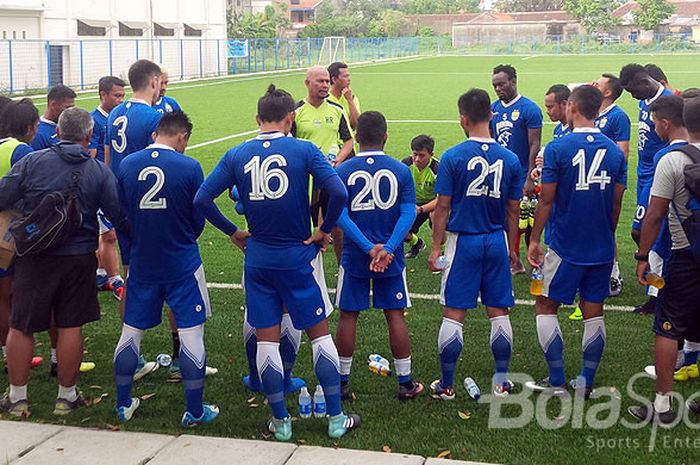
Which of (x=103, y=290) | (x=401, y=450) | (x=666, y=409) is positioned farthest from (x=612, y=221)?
(x=103, y=290)

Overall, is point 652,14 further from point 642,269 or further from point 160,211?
point 160,211

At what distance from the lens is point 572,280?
225 inches

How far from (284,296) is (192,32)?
158ft

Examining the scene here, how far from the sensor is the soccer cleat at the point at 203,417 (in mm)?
5477

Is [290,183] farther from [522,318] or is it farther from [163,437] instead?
[522,318]

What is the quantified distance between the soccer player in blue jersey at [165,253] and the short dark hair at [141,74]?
134cm

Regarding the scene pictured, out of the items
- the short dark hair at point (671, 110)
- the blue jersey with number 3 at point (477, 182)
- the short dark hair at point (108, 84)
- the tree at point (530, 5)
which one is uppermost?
the tree at point (530, 5)

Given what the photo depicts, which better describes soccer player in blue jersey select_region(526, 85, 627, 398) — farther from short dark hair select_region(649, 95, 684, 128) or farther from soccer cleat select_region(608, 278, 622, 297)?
soccer cleat select_region(608, 278, 622, 297)

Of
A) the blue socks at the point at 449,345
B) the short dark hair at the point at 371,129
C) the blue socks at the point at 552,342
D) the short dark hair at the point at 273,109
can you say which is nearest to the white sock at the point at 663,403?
the blue socks at the point at 552,342

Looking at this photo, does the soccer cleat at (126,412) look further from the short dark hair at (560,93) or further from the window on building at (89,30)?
the window on building at (89,30)

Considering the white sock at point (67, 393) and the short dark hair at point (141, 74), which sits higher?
the short dark hair at point (141, 74)

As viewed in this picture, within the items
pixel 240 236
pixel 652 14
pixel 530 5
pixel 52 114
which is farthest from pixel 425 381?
pixel 530 5

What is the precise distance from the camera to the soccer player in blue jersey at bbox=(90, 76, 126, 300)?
25.8 ft

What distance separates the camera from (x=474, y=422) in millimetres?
5477
